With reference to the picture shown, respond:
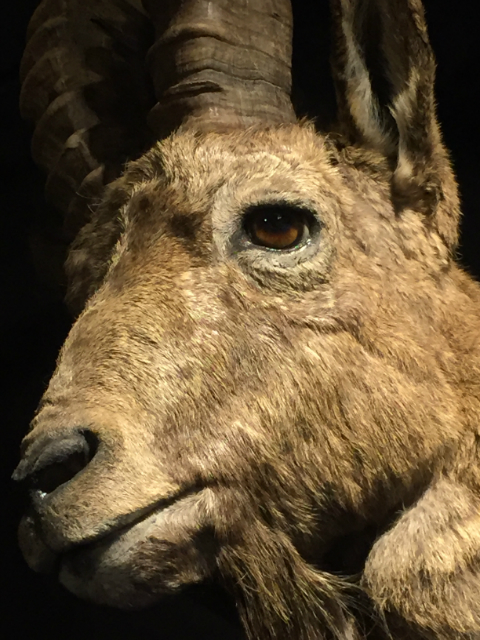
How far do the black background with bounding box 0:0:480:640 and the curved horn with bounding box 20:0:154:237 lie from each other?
0.25 m

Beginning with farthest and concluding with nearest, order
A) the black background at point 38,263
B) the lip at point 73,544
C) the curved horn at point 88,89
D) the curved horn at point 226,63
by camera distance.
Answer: the black background at point 38,263
the curved horn at point 88,89
the curved horn at point 226,63
the lip at point 73,544

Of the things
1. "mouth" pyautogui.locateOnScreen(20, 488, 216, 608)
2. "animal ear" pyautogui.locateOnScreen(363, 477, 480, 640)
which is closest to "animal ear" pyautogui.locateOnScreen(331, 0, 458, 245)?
"animal ear" pyautogui.locateOnScreen(363, 477, 480, 640)

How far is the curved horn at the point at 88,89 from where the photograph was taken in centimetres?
122

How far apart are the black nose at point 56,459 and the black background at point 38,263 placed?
683 mm

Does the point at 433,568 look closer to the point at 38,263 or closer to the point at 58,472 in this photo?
the point at 58,472

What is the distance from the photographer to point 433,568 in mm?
812

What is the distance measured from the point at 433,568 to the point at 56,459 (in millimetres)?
450

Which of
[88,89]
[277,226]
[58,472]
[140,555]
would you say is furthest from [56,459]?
[88,89]

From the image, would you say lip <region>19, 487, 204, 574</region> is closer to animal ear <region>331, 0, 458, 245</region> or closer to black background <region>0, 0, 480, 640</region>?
animal ear <region>331, 0, 458, 245</region>

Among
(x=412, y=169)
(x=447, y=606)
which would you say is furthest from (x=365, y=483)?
(x=412, y=169)

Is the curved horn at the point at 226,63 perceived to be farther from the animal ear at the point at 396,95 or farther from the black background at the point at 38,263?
the black background at the point at 38,263

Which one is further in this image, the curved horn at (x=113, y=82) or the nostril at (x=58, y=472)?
the curved horn at (x=113, y=82)

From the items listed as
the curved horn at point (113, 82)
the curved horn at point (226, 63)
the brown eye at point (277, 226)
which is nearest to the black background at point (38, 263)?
the curved horn at point (113, 82)

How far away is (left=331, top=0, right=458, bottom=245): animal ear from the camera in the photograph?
938mm
